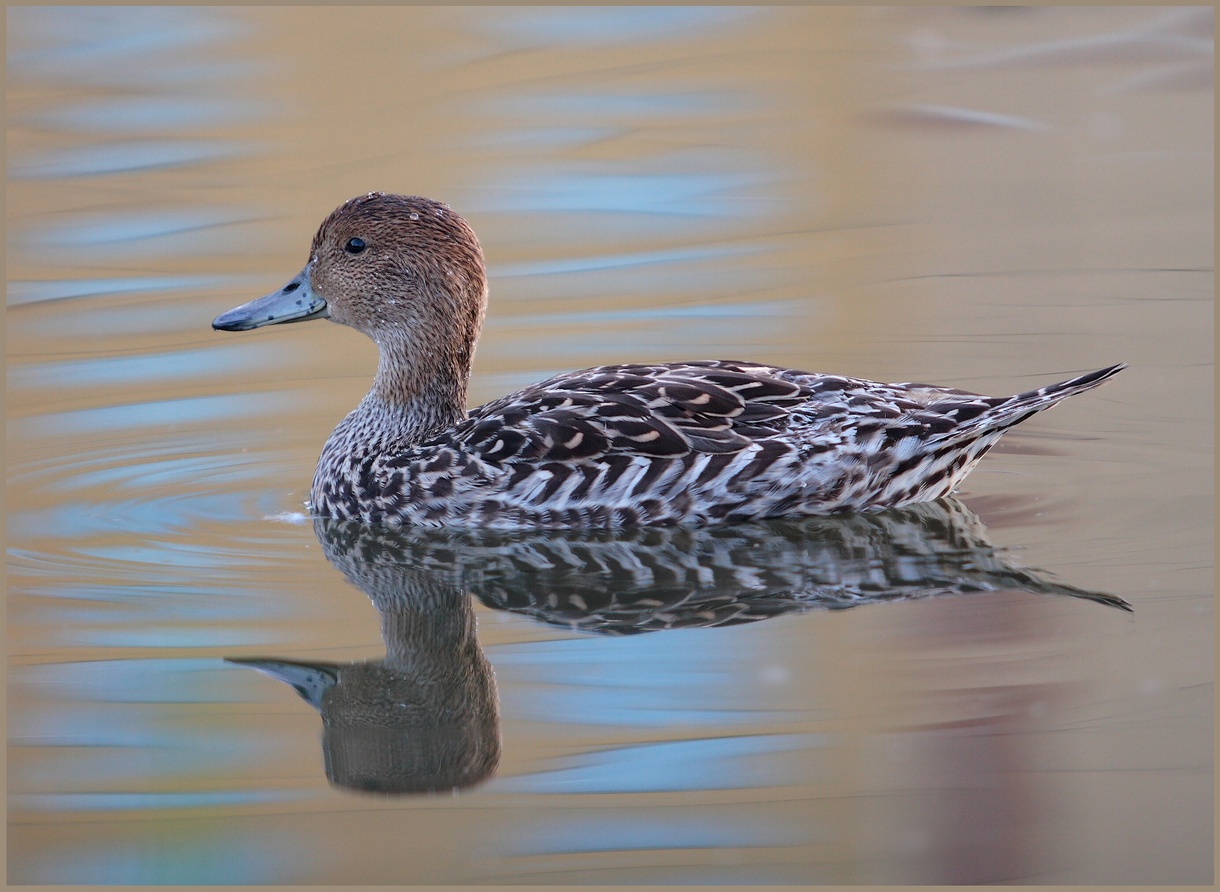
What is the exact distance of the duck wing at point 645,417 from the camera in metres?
7.29

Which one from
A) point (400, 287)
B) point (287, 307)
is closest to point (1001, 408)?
point (400, 287)

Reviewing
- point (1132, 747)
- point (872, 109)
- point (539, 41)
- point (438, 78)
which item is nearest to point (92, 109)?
point (438, 78)

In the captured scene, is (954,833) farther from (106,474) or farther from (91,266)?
(91,266)

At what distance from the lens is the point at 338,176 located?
13141mm

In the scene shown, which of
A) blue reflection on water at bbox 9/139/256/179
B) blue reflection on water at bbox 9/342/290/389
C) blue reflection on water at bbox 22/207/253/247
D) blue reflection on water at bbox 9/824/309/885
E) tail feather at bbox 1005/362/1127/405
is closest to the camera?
blue reflection on water at bbox 9/824/309/885

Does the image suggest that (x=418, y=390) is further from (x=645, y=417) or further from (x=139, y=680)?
(x=139, y=680)

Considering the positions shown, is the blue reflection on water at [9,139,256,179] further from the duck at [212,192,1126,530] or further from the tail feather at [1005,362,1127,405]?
the tail feather at [1005,362,1127,405]

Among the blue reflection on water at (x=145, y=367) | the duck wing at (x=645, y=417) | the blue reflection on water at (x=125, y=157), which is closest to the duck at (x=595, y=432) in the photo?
the duck wing at (x=645, y=417)

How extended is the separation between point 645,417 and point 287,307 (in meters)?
1.78

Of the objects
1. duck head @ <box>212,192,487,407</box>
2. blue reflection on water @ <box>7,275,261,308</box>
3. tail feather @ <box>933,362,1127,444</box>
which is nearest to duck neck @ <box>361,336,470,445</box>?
duck head @ <box>212,192,487,407</box>

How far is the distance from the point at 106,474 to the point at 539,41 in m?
8.71

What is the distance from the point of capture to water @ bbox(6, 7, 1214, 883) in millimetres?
5281

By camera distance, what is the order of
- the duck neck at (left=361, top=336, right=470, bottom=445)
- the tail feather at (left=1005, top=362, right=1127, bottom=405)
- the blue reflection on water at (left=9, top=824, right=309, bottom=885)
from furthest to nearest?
the duck neck at (left=361, top=336, right=470, bottom=445)
the tail feather at (left=1005, top=362, right=1127, bottom=405)
the blue reflection on water at (left=9, top=824, right=309, bottom=885)

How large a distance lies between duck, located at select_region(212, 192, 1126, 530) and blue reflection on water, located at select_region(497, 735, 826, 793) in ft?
6.04
